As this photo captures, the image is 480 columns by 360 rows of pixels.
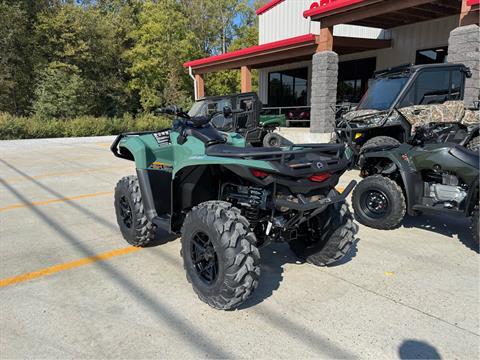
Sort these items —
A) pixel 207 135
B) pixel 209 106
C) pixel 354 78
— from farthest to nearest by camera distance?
1. pixel 354 78
2. pixel 209 106
3. pixel 207 135

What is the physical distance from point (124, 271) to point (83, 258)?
24.5 inches

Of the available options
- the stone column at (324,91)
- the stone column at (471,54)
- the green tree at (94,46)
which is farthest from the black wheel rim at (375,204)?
the green tree at (94,46)

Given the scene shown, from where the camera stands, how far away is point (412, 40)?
14.5 meters

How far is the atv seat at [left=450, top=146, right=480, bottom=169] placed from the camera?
12.7 ft

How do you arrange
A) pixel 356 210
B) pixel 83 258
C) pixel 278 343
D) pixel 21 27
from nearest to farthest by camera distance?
pixel 278 343, pixel 83 258, pixel 356 210, pixel 21 27

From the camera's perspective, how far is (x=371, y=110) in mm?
7543

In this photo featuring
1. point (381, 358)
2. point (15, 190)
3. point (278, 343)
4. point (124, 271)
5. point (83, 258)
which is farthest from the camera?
point (15, 190)

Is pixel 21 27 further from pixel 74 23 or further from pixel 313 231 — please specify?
pixel 313 231

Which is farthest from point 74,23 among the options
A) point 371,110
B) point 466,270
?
point 466,270

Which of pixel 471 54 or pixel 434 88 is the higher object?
pixel 471 54

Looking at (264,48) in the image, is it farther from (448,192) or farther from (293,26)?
(448,192)

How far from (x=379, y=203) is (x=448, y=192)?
2.69ft

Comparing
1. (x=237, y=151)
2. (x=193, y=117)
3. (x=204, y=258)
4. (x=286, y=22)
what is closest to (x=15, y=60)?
(x=286, y=22)

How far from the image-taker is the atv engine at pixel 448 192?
412 cm
